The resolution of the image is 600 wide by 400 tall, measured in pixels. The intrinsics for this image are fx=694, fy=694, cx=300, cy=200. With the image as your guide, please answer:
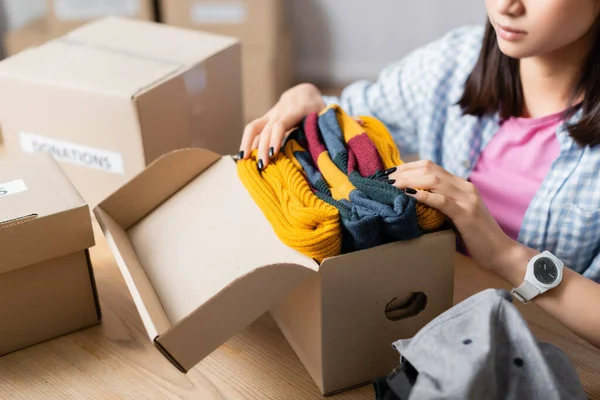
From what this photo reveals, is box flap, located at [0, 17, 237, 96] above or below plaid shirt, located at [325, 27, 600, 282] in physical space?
above

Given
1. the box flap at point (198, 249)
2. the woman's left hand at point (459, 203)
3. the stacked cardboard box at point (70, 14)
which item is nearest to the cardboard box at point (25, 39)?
the stacked cardboard box at point (70, 14)

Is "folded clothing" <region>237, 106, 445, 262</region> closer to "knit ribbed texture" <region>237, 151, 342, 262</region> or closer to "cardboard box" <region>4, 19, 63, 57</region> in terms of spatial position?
"knit ribbed texture" <region>237, 151, 342, 262</region>

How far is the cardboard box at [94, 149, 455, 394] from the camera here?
0.69 metres

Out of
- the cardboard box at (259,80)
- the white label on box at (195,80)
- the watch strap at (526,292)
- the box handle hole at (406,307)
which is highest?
the white label on box at (195,80)

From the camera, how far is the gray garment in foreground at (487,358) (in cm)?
60

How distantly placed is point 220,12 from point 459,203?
1198 millimetres

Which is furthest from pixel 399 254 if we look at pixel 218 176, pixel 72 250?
pixel 72 250

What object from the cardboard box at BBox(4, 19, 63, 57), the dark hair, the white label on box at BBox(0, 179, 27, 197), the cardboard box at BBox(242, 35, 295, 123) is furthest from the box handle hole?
the cardboard box at BBox(4, 19, 63, 57)

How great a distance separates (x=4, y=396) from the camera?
806 mm

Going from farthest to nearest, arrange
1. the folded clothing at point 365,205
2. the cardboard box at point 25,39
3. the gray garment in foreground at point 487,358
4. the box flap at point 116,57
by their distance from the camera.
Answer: the cardboard box at point 25,39, the box flap at point 116,57, the folded clothing at point 365,205, the gray garment in foreground at point 487,358

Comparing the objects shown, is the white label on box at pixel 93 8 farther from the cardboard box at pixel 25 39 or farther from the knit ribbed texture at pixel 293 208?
the knit ribbed texture at pixel 293 208

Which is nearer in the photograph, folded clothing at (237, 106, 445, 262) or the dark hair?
folded clothing at (237, 106, 445, 262)

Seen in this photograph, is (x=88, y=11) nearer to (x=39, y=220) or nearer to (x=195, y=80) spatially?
(x=195, y=80)

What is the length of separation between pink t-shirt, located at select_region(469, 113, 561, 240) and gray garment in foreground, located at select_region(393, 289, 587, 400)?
440 mm
